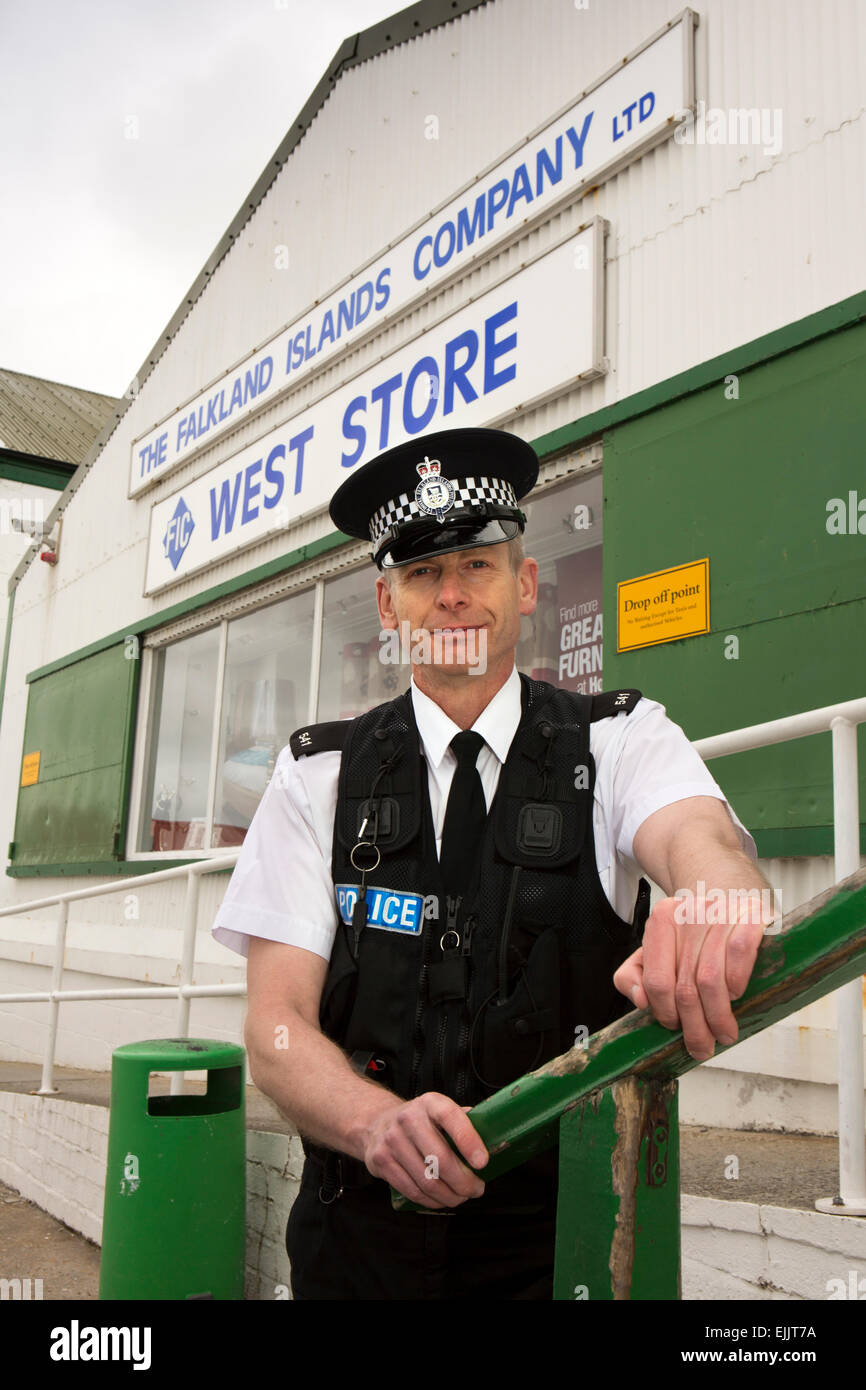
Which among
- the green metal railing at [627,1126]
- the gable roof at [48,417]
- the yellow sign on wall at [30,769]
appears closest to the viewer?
the green metal railing at [627,1126]

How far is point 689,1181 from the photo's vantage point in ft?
8.52

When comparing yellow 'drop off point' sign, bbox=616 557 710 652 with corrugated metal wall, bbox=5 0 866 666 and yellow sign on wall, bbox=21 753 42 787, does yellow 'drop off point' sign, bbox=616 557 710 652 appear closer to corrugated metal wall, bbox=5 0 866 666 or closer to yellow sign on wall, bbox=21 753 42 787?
corrugated metal wall, bbox=5 0 866 666

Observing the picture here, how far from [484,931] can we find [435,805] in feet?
0.85

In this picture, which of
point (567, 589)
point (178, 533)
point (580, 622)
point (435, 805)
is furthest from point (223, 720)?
point (435, 805)

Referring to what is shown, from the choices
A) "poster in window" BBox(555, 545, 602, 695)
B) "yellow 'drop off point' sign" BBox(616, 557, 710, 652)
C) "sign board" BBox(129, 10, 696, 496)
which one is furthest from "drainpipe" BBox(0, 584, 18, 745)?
"yellow 'drop off point' sign" BBox(616, 557, 710, 652)

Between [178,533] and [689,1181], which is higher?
[178,533]

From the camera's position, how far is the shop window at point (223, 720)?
7.52 meters

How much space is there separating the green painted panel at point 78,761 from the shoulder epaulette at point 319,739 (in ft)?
23.9

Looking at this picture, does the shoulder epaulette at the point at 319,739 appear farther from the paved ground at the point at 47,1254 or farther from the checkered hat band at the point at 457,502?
the paved ground at the point at 47,1254

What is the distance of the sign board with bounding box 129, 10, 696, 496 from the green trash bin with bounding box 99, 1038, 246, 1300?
4559 millimetres

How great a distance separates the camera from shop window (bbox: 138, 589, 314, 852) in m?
7.52

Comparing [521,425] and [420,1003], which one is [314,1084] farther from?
[521,425]

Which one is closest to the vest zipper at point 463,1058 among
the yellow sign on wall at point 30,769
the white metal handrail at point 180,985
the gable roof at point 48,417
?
the white metal handrail at point 180,985
